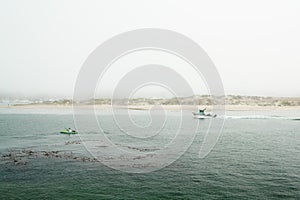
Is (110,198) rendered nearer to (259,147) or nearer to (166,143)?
(166,143)

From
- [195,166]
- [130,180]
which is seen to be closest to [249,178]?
[195,166]

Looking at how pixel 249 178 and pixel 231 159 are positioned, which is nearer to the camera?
pixel 249 178

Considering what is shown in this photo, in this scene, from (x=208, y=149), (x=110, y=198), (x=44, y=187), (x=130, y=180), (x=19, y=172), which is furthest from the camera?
(x=208, y=149)

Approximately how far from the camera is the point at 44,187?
37812mm

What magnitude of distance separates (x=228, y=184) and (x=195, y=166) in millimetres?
11294

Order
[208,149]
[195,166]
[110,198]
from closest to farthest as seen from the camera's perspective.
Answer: [110,198] < [195,166] < [208,149]

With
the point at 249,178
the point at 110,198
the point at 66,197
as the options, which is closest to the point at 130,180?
the point at 110,198

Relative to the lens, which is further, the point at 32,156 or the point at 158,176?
the point at 32,156

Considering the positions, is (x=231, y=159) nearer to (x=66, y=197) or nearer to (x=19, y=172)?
→ (x=66, y=197)

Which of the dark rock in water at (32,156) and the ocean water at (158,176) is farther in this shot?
the dark rock in water at (32,156)

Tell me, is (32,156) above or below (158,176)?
above

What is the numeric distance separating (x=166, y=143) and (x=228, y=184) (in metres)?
38.5

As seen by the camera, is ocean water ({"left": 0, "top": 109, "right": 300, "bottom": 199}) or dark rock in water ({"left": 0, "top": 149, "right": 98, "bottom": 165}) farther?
Result: dark rock in water ({"left": 0, "top": 149, "right": 98, "bottom": 165})

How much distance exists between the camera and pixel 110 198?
33.9 m
